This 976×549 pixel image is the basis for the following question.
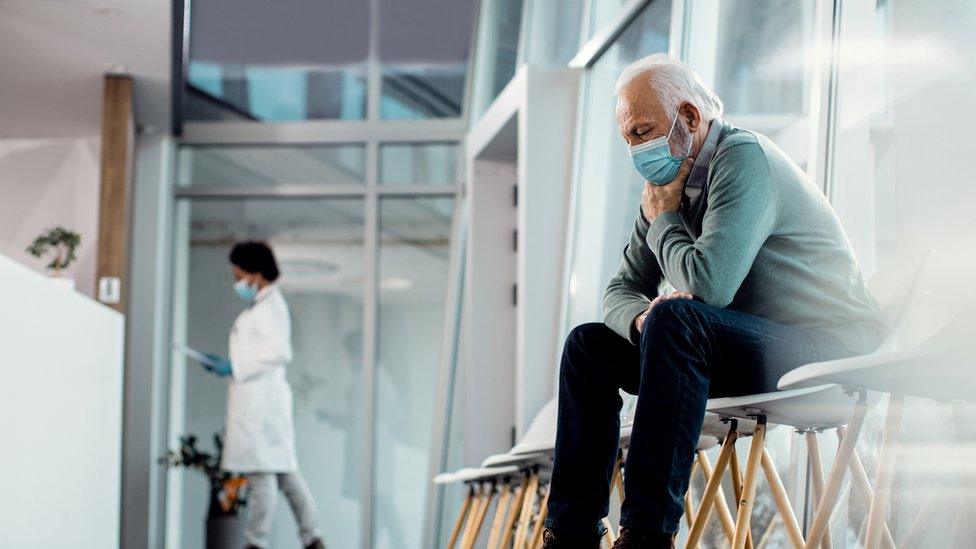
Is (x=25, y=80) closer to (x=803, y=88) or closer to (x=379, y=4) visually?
(x=379, y=4)

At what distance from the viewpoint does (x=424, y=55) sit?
710 cm

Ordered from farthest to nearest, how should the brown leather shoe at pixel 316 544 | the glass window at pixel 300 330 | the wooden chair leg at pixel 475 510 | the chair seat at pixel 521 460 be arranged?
the glass window at pixel 300 330
the brown leather shoe at pixel 316 544
the wooden chair leg at pixel 475 510
the chair seat at pixel 521 460

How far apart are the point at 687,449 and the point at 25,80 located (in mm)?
4585

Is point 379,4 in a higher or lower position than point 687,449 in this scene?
higher

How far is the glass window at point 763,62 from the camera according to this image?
2889mm

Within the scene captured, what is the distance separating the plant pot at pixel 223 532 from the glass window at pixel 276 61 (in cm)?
243

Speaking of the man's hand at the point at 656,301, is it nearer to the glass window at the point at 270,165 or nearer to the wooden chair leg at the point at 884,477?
the wooden chair leg at the point at 884,477

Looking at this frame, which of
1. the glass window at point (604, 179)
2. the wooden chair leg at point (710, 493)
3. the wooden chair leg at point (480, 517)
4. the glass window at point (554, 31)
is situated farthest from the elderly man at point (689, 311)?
the glass window at point (554, 31)

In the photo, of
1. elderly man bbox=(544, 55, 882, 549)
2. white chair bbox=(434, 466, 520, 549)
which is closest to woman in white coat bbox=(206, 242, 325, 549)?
white chair bbox=(434, 466, 520, 549)

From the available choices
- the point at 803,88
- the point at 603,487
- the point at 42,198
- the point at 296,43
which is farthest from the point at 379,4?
the point at 603,487

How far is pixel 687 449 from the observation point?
5.57 feet

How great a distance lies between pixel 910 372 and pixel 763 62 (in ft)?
6.15

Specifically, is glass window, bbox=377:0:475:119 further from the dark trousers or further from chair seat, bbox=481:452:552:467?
the dark trousers

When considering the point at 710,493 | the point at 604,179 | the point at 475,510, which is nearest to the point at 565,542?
the point at 710,493
